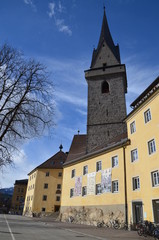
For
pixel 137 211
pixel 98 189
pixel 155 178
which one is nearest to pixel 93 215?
pixel 98 189

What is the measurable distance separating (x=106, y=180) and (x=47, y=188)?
26382 millimetres

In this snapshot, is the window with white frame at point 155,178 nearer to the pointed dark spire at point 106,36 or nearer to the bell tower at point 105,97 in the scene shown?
the bell tower at point 105,97

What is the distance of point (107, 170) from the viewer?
21672 millimetres

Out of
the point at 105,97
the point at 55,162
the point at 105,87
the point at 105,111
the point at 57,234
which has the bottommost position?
the point at 57,234

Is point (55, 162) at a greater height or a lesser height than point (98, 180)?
greater

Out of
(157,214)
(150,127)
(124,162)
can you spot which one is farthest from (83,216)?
(150,127)

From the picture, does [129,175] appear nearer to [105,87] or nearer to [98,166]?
[98,166]

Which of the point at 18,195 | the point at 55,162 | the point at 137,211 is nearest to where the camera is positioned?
the point at 137,211

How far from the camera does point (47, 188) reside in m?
44.3

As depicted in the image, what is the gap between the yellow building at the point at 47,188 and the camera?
1676 inches

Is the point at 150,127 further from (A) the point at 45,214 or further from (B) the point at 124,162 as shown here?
(A) the point at 45,214

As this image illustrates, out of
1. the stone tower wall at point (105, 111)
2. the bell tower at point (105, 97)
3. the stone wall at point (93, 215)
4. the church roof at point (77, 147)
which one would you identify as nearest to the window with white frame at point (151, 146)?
the stone wall at point (93, 215)

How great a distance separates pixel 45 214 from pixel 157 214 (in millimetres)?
30797

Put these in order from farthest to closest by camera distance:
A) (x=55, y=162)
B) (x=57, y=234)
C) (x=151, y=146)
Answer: (x=55, y=162), (x=151, y=146), (x=57, y=234)
